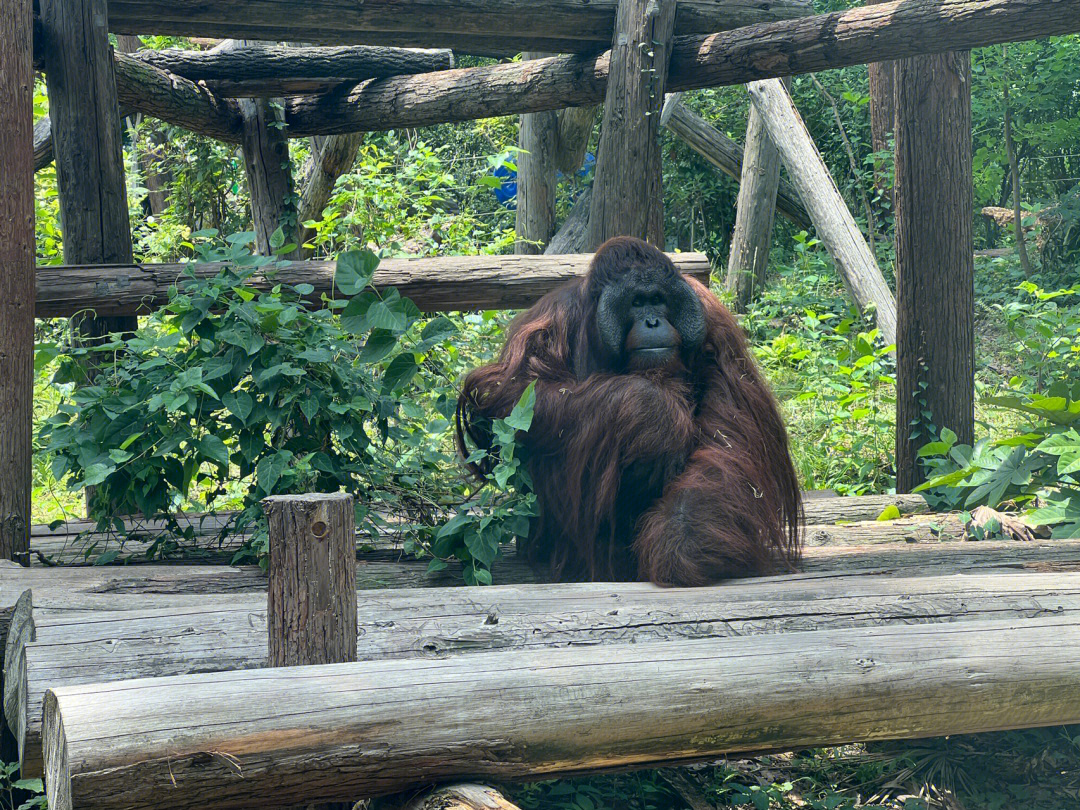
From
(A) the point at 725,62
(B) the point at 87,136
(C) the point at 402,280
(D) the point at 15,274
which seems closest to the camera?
(D) the point at 15,274

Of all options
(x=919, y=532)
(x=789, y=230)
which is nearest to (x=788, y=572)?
(x=919, y=532)

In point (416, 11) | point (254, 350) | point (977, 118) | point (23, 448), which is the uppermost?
point (977, 118)

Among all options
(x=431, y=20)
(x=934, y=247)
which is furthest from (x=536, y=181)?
(x=934, y=247)

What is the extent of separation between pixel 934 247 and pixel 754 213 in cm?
366

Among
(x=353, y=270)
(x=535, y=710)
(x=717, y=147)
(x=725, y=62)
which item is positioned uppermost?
(x=717, y=147)

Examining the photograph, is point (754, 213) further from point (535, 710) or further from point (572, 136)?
point (535, 710)

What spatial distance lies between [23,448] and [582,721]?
1882 mm

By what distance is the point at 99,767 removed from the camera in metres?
1.54

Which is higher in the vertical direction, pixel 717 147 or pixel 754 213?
pixel 717 147

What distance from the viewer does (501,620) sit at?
7.36ft

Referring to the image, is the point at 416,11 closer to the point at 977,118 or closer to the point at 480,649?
the point at 480,649

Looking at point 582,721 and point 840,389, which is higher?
point 840,389

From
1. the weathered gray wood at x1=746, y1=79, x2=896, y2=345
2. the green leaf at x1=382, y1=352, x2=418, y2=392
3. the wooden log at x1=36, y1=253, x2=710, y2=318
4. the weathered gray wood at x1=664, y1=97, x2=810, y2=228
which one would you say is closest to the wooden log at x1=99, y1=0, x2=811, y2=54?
the wooden log at x1=36, y1=253, x2=710, y2=318

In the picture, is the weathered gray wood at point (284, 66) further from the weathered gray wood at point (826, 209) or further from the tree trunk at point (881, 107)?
the tree trunk at point (881, 107)
